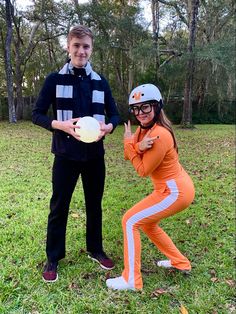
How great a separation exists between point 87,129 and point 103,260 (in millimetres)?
1188

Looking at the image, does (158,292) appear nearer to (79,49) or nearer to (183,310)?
(183,310)

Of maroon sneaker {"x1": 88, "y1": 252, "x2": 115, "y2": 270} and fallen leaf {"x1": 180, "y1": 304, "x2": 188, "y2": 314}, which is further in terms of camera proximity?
maroon sneaker {"x1": 88, "y1": 252, "x2": 115, "y2": 270}

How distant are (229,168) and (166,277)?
464 cm

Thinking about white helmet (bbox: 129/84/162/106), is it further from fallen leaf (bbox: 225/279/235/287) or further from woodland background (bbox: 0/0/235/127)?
woodland background (bbox: 0/0/235/127)

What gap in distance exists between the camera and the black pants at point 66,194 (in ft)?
7.76

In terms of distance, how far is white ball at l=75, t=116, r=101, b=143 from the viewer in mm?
2096

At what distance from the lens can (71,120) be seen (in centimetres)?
215

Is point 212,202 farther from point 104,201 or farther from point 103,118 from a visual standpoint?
point 103,118

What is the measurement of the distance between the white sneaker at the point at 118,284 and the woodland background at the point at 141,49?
470 inches

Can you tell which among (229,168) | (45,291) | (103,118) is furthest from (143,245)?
(229,168)

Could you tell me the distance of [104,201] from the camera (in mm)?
4484

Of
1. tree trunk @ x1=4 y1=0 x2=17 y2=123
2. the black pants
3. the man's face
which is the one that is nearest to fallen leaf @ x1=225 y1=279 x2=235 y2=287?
A: the black pants

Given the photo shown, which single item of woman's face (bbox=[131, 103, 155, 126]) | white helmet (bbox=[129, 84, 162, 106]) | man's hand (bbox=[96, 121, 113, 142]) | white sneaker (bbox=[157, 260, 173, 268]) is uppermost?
white helmet (bbox=[129, 84, 162, 106])

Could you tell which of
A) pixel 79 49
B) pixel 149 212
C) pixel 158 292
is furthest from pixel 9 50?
pixel 158 292
